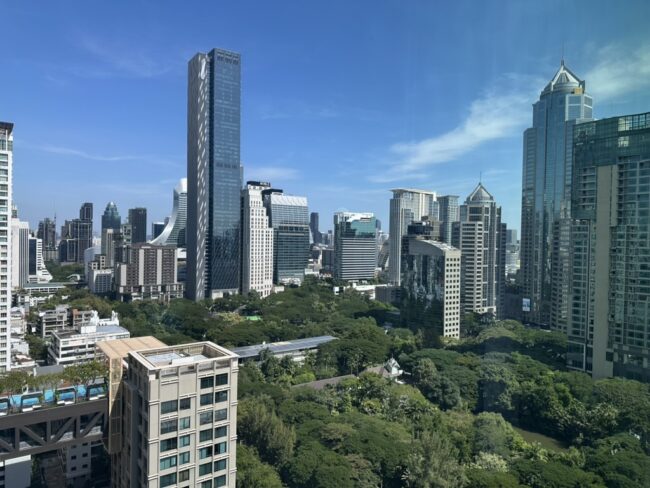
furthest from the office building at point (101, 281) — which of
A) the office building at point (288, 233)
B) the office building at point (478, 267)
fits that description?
the office building at point (478, 267)

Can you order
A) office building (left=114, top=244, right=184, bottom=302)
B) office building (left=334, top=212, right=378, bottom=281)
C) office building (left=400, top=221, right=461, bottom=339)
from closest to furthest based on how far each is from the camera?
1. office building (left=400, top=221, right=461, bottom=339)
2. office building (left=114, top=244, right=184, bottom=302)
3. office building (left=334, top=212, right=378, bottom=281)

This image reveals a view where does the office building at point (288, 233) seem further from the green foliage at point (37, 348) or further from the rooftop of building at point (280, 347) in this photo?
the green foliage at point (37, 348)

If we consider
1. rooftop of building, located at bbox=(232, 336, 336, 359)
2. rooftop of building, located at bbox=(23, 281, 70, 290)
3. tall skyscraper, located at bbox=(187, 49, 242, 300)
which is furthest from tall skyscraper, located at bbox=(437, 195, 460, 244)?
rooftop of building, located at bbox=(23, 281, 70, 290)

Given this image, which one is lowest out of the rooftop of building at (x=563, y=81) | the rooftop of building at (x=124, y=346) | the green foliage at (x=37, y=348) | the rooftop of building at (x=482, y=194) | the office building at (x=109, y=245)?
the green foliage at (x=37, y=348)

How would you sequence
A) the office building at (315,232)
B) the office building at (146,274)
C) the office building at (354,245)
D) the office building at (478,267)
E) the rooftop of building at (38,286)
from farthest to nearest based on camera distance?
the office building at (315,232) → the office building at (354,245) → the rooftop of building at (38,286) → the office building at (146,274) → the office building at (478,267)

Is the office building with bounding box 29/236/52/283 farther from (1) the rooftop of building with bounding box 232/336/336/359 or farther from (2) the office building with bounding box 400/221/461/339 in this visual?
(2) the office building with bounding box 400/221/461/339

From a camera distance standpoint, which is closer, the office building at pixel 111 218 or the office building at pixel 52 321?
the office building at pixel 52 321

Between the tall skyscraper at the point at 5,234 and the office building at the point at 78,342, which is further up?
the tall skyscraper at the point at 5,234

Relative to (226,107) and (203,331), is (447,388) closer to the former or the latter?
(203,331)

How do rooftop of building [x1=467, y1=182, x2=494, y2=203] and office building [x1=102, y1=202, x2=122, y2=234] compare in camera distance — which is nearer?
rooftop of building [x1=467, y1=182, x2=494, y2=203]
